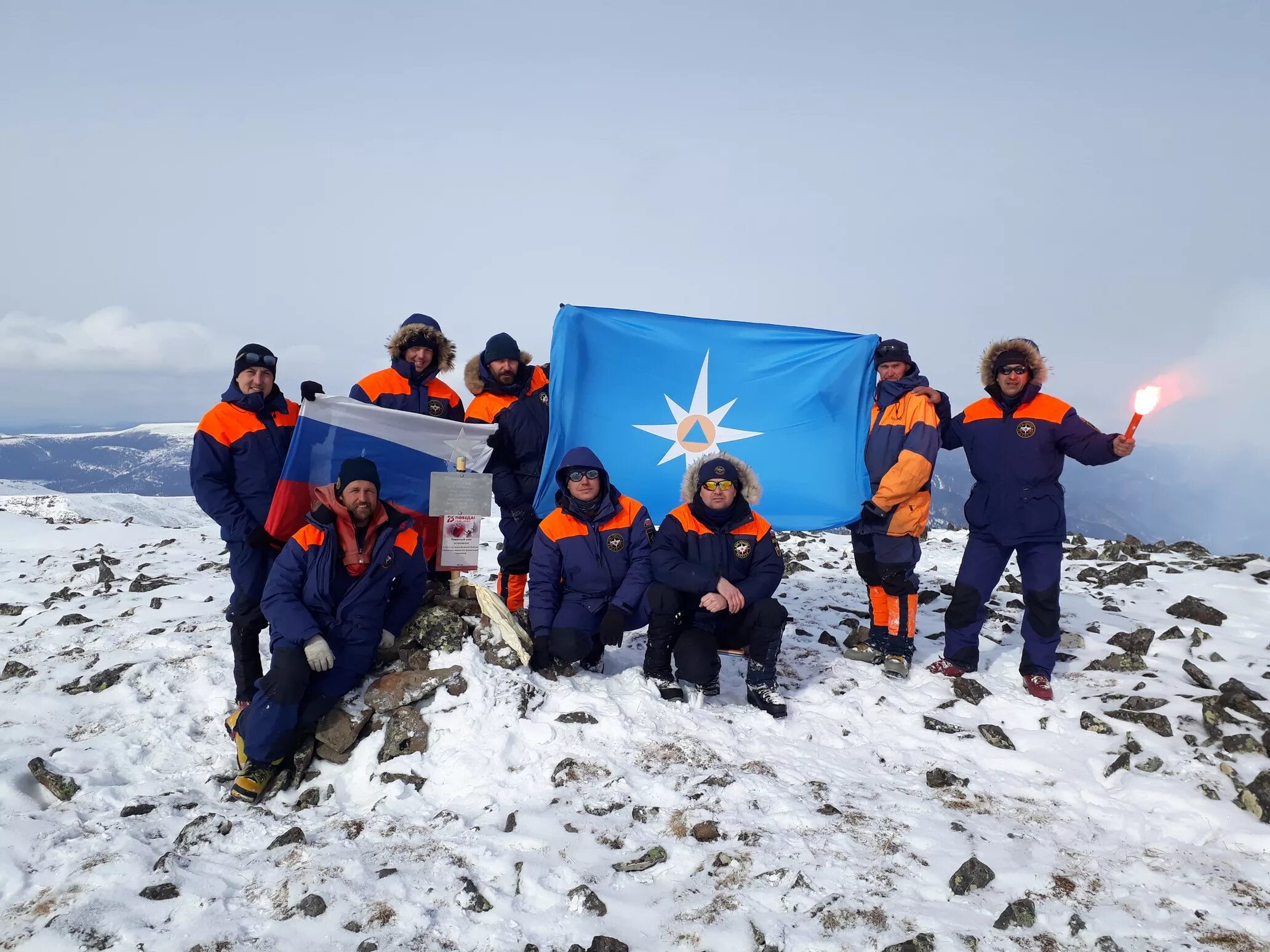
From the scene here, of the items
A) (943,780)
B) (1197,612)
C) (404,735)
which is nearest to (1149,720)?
(943,780)

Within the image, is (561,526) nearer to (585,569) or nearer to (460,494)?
(585,569)

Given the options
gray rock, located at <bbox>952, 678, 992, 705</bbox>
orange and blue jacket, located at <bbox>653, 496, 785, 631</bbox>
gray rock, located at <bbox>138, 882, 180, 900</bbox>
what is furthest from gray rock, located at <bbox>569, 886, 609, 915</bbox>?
gray rock, located at <bbox>952, 678, 992, 705</bbox>

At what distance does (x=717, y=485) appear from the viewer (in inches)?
228

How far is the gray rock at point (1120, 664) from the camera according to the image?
640 centimetres

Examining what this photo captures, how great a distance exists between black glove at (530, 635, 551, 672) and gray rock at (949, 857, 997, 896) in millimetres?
3338

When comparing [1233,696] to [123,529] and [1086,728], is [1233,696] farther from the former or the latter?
[123,529]

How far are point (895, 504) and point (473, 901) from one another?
16.2ft

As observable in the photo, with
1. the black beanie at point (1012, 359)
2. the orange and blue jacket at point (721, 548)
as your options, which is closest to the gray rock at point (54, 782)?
the orange and blue jacket at point (721, 548)

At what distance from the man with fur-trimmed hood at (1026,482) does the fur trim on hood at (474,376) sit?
181 inches

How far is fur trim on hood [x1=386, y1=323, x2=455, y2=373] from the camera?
21.4 feet

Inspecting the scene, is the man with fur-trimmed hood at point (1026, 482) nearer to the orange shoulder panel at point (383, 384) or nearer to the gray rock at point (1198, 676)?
the gray rock at point (1198, 676)

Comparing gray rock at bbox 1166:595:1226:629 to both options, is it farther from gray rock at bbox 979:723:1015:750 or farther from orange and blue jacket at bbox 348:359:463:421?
orange and blue jacket at bbox 348:359:463:421

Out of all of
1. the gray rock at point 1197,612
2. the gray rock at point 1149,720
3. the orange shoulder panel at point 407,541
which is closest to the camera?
the gray rock at point 1149,720

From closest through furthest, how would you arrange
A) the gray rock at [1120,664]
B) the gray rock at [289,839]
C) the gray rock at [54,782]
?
the gray rock at [289,839]
the gray rock at [54,782]
the gray rock at [1120,664]
